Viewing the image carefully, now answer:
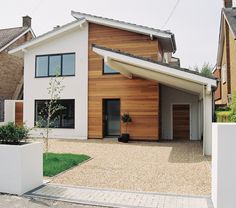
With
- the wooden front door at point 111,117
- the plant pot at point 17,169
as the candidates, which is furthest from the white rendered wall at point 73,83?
the plant pot at point 17,169

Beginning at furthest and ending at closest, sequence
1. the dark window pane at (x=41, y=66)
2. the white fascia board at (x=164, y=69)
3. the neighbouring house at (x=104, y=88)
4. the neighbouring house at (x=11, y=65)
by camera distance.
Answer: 1. the neighbouring house at (x=11, y=65)
2. the dark window pane at (x=41, y=66)
3. the neighbouring house at (x=104, y=88)
4. the white fascia board at (x=164, y=69)

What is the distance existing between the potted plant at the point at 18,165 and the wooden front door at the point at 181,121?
11.5m

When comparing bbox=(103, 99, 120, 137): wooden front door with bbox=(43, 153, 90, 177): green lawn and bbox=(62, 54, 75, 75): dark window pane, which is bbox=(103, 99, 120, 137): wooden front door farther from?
bbox=(43, 153, 90, 177): green lawn

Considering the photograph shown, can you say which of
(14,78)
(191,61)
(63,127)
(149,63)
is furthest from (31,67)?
(191,61)

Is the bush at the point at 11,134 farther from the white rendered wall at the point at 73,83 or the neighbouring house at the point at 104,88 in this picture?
the white rendered wall at the point at 73,83

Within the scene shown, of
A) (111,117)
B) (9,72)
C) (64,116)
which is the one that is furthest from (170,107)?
(9,72)

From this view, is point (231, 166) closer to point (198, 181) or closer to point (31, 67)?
point (198, 181)

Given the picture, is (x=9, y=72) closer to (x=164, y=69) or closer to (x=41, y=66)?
(x=41, y=66)

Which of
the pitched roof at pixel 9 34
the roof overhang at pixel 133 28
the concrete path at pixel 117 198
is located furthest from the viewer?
the pitched roof at pixel 9 34

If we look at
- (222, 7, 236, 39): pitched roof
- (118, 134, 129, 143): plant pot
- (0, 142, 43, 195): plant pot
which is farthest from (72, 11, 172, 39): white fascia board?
(0, 142, 43, 195): plant pot

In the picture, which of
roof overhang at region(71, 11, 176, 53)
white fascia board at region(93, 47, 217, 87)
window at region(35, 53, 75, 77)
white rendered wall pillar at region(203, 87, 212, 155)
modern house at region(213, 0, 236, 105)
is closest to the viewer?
white fascia board at region(93, 47, 217, 87)

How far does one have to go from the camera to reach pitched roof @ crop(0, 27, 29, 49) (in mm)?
22208

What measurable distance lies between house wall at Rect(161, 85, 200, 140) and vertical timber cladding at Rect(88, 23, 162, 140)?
1773 mm

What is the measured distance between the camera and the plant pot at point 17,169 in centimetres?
586
